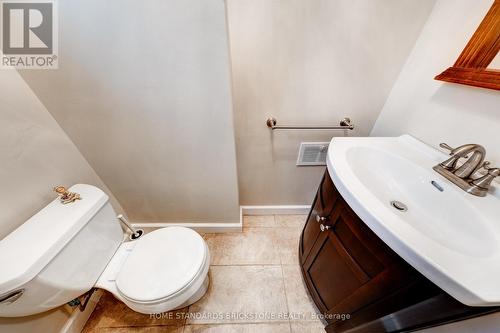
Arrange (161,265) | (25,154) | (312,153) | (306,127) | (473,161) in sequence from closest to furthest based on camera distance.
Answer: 1. (473,161)
2. (25,154)
3. (161,265)
4. (306,127)
5. (312,153)

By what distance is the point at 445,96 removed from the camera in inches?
29.6

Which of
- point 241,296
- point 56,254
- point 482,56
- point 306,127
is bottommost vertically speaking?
point 241,296

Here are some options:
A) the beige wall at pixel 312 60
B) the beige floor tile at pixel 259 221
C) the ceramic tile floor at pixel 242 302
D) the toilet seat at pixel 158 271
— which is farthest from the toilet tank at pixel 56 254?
the beige floor tile at pixel 259 221

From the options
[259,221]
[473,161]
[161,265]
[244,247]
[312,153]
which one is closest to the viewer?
[473,161]

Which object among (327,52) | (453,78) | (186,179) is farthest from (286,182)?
(453,78)

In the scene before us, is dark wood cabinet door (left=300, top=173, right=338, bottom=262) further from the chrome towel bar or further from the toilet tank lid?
the toilet tank lid

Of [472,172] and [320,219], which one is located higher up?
[472,172]

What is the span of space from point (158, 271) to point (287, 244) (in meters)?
0.91

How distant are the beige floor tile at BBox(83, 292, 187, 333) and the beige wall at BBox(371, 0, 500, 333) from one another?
1.14 m

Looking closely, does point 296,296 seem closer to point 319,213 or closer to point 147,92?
point 319,213

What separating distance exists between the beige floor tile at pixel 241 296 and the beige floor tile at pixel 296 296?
4 cm

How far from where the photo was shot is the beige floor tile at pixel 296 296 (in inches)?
39.2

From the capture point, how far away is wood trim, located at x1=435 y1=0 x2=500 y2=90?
60 centimetres

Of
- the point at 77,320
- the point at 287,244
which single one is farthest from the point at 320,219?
the point at 77,320
